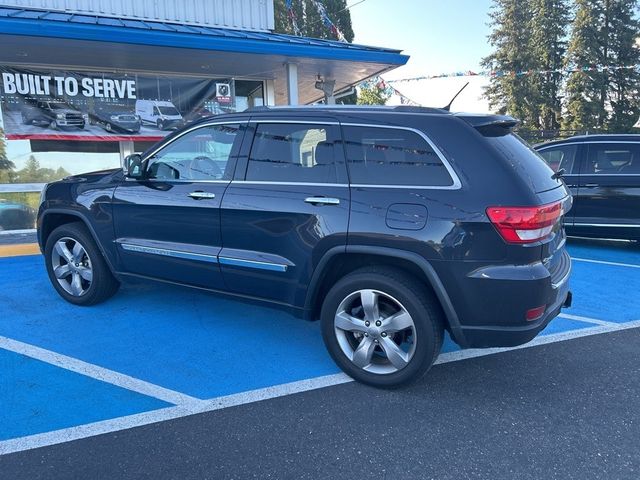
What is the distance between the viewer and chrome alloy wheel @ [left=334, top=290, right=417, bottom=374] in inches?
122

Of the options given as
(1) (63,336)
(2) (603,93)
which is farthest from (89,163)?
(2) (603,93)

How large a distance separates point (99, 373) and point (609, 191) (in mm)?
7020

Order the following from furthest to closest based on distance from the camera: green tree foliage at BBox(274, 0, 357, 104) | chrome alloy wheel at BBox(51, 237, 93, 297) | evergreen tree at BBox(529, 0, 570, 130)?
evergreen tree at BBox(529, 0, 570, 130) → green tree foliage at BBox(274, 0, 357, 104) → chrome alloy wheel at BBox(51, 237, 93, 297)

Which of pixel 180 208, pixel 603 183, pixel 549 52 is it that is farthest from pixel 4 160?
pixel 549 52

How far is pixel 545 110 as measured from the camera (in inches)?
1619

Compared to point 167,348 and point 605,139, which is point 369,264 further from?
point 605,139

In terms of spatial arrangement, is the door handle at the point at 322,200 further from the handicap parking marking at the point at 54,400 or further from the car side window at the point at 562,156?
the car side window at the point at 562,156

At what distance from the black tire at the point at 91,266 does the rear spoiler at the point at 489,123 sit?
11.2 feet

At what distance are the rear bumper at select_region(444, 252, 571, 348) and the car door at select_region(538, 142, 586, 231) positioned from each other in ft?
16.4

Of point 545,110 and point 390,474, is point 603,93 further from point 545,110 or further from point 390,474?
point 390,474

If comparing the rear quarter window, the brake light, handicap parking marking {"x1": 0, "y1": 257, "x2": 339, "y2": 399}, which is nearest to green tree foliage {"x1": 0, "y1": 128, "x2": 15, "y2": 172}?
handicap parking marking {"x1": 0, "y1": 257, "x2": 339, "y2": 399}

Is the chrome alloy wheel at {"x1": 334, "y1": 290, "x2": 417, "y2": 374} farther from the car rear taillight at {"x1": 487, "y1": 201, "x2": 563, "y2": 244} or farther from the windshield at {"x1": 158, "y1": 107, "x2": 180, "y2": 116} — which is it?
the windshield at {"x1": 158, "y1": 107, "x2": 180, "y2": 116}

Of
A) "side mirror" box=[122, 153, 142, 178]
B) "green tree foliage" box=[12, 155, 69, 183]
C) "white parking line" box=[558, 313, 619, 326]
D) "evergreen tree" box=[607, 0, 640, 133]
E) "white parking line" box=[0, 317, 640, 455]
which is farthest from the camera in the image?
"evergreen tree" box=[607, 0, 640, 133]

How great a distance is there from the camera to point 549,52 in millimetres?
40969
